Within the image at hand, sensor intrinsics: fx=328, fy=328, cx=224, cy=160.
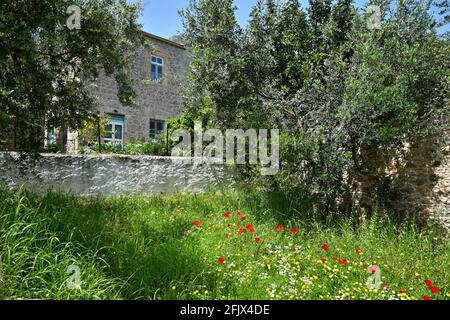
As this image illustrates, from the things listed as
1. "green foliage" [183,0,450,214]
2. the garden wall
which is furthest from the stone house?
"green foliage" [183,0,450,214]

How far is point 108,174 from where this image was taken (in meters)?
7.28

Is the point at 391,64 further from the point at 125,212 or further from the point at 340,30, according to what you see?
the point at 125,212

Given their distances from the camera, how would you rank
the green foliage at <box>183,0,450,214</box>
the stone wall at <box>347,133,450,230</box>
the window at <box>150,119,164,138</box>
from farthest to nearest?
the window at <box>150,119,164,138</box>, the stone wall at <box>347,133,450,230</box>, the green foliage at <box>183,0,450,214</box>

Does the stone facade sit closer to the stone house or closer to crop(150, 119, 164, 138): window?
the stone house

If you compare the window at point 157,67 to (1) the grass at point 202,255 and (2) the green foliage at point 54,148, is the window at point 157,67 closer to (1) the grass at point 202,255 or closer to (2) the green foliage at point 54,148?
(2) the green foliage at point 54,148

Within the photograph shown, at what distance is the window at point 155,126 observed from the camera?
1555cm

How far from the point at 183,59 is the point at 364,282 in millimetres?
14806

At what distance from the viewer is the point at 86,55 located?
5.66 metres

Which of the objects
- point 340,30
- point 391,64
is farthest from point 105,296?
point 340,30

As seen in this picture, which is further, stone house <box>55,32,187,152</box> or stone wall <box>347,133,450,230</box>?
stone house <box>55,32,187,152</box>

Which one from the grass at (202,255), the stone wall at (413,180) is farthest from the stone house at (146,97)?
the stone wall at (413,180)

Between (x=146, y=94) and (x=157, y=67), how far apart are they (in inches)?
59.1

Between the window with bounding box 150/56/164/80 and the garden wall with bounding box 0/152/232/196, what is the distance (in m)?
8.48

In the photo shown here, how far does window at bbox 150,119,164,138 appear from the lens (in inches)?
612
